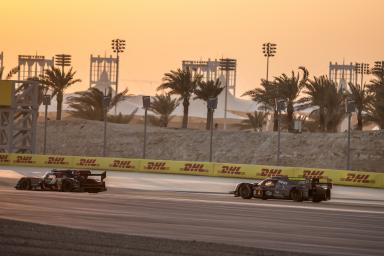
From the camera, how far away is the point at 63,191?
4694 centimetres

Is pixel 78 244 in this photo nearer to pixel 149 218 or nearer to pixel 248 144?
pixel 149 218

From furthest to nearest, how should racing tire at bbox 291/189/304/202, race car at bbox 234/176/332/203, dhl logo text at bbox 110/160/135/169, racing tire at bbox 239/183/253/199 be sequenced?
dhl logo text at bbox 110/160/135/169, racing tire at bbox 239/183/253/199, racing tire at bbox 291/189/304/202, race car at bbox 234/176/332/203

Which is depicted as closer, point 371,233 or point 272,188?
point 371,233

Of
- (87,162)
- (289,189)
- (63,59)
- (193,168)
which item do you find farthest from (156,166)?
(63,59)

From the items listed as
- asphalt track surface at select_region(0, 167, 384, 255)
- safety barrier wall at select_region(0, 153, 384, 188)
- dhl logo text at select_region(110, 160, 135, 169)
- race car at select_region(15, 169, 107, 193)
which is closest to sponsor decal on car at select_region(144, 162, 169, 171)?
safety barrier wall at select_region(0, 153, 384, 188)

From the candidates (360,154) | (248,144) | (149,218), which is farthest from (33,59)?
→ (149,218)

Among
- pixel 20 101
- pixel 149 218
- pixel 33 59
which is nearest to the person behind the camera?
pixel 149 218

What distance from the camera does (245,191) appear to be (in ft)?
150

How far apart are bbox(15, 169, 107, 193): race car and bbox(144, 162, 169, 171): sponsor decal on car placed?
20430 mm

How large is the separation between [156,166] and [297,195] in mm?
24844

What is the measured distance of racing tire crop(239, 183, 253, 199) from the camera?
4566 centimetres

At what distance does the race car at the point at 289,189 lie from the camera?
144 feet

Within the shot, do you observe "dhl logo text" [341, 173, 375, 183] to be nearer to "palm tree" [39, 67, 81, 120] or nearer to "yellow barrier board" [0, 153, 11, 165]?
"yellow barrier board" [0, 153, 11, 165]

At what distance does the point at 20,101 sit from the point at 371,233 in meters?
56.0
